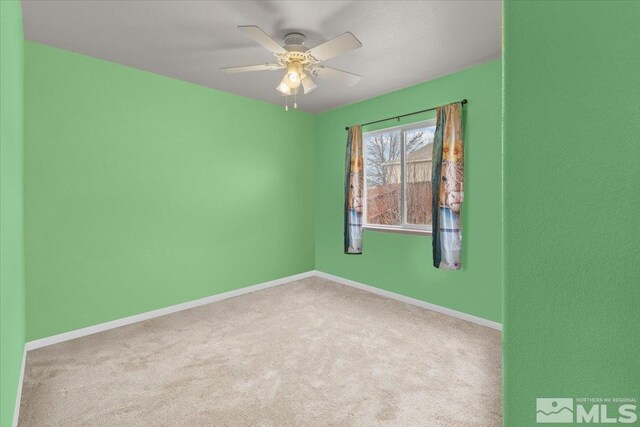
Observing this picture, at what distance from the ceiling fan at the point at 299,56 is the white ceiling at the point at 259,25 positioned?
0.18 metres

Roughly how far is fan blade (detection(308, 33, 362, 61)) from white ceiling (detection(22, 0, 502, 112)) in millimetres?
275

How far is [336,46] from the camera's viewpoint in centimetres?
199

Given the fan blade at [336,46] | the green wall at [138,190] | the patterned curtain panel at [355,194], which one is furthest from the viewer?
the patterned curtain panel at [355,194]

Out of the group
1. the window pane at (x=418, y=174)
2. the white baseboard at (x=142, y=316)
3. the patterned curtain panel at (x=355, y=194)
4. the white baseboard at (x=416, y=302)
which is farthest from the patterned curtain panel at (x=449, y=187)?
the white baseboard at (x=142, y=316)

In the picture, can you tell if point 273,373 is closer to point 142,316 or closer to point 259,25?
point 142,316

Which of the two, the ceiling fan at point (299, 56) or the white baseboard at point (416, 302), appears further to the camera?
the white baseboard at point (416, 302)

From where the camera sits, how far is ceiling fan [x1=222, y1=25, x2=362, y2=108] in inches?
76.7

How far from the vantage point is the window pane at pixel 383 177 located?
3.86 meters
